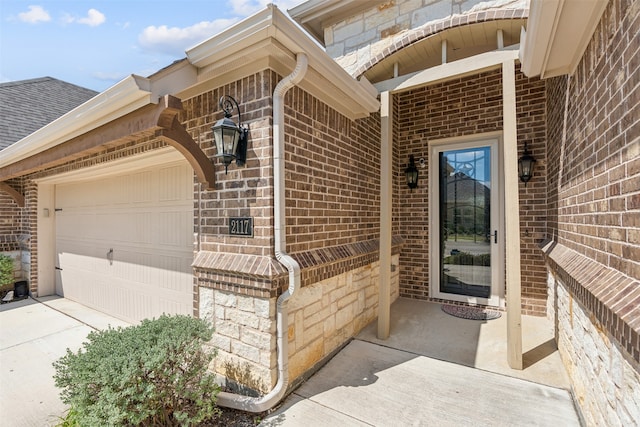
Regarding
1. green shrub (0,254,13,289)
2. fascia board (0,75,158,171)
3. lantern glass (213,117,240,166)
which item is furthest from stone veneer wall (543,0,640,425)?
green shrub (0,254,13,289)

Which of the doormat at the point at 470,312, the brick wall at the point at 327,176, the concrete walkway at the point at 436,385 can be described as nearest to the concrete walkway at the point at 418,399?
the concrete walkway at the point at 436,385

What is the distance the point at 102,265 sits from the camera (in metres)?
4.87

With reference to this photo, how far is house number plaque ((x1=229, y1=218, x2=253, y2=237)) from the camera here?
247 cm

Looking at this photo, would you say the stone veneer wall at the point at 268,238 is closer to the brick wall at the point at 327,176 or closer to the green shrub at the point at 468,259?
the brick wall at the point at 327,176

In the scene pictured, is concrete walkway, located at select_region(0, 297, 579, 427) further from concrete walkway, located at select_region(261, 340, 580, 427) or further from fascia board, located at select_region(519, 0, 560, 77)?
→ fascia board, located at select_region(519, 0, 560, 77)

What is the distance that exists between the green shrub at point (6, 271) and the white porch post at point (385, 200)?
7.14 meters

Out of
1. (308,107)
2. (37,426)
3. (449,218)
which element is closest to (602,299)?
(308,107)

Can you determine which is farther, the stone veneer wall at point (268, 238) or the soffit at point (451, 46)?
the soffit at point (451, 46)

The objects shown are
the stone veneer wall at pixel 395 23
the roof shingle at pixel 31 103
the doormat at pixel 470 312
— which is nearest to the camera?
the stone veneer wall at pixel 395 23

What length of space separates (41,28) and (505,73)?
220 inches

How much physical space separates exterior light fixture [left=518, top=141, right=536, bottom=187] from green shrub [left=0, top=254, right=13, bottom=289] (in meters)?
9.16

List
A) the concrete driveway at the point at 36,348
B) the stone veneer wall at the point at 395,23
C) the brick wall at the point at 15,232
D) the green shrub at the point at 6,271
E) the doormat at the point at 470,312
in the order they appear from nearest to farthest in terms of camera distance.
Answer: the concrete driveway at the point at 36,348 < the stone veneer wall at the point at 395,23 < the doormat at the point at 470,312 < the green shrub at the point at 6,271 < the brick wall at the point at 15,232

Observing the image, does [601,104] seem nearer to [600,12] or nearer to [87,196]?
[600,12]

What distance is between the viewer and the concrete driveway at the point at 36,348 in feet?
8.30
